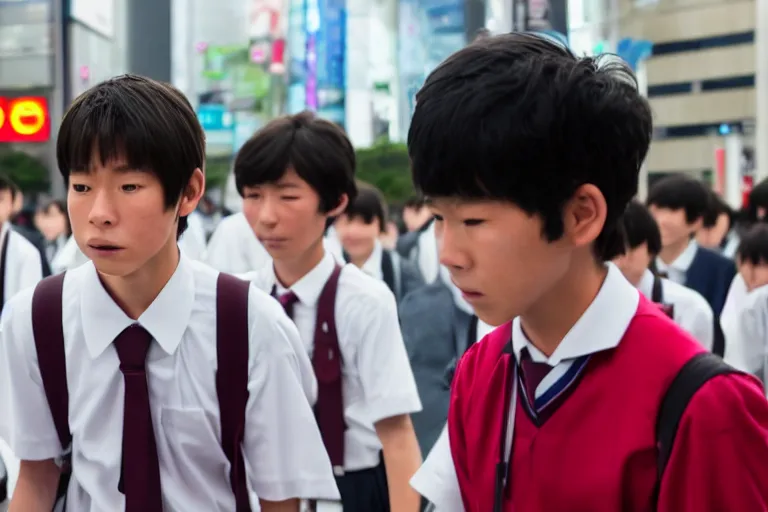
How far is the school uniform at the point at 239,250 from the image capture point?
5.92 m

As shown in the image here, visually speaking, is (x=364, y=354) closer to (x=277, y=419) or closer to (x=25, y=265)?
(x=277, y=419)

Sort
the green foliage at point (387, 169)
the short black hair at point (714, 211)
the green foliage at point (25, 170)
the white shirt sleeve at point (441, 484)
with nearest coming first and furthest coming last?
1. the white shirt sleeve at point (441, 484)
2. the short black hair at point (714, 211)
3. the green foliage at point (25, 170)
4. the green foliage at point (387, 169)

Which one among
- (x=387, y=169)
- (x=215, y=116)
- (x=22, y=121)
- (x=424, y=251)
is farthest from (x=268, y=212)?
(x=215, y=116)

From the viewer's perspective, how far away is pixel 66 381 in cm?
A: 213

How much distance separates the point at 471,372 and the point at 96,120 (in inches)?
34.8

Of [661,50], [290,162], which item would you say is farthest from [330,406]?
[661,50]

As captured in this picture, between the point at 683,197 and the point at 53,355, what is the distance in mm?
4449

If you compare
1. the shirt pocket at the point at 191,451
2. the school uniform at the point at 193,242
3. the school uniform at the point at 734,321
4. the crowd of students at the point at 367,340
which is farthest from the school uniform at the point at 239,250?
the shirt pocket at the point at 191,451

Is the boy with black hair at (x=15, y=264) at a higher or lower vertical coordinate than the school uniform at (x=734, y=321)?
higher

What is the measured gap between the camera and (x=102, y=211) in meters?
1.96

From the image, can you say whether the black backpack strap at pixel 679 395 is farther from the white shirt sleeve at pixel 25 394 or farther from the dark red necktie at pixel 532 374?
the white shirt sleeve at pixel 25 394

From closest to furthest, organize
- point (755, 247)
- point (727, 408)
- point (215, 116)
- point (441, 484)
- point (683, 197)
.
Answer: point (727, 408)
point (441, 484)
point (755, 247)
point (683, 197)
point (215, 116)

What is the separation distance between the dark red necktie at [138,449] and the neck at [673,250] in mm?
4418

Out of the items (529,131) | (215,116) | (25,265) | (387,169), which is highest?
(215,116)
